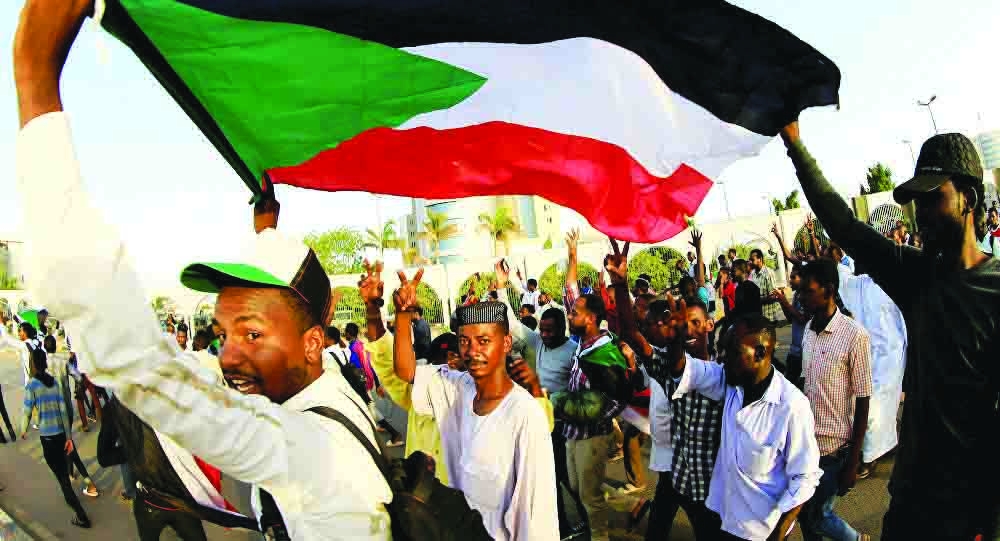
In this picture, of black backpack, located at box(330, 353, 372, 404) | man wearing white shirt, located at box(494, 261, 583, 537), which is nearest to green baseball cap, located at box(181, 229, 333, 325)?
black backpack, located at box(330, 353, 372, 404)

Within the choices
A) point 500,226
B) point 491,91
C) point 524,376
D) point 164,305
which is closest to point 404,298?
point 524,376

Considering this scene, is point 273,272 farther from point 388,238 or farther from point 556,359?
point 388,238

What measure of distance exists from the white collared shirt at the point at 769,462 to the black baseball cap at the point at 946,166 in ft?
4.72

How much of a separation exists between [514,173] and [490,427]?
140cm

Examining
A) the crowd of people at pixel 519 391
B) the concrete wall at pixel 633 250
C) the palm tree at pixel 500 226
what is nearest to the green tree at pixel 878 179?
the concrete wall at pixel 633 250

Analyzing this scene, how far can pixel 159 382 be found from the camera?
1061mm

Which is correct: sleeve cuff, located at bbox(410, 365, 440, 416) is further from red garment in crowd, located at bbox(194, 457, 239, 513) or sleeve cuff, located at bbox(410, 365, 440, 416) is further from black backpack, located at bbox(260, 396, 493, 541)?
black backpack, located at bbox(260, 396, 493, 541)

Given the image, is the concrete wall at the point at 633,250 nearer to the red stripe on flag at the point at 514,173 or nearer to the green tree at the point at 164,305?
the green tree at the point at 164,305

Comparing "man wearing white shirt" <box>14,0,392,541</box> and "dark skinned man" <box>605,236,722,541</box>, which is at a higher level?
"man wearing white shirt" <box>14,0,392,541</box>

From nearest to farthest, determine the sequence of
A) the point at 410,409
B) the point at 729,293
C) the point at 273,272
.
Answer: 1. the point at 273,272
2. the point at 410,409
3. the point at 729,293

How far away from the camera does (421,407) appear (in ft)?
10.5

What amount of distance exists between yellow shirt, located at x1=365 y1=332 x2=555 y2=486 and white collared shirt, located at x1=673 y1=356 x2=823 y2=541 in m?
0.96

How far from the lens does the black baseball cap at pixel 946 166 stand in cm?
181

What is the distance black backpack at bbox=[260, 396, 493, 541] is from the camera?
1506 mm
